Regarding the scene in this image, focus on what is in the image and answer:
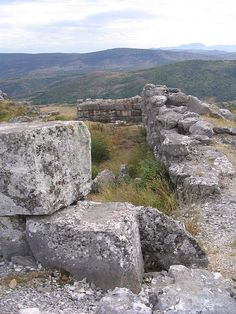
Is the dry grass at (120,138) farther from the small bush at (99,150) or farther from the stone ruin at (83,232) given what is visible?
the stone ruin at (83,232)

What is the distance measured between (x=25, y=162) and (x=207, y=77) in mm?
114410

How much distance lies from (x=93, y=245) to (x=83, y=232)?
0.17m

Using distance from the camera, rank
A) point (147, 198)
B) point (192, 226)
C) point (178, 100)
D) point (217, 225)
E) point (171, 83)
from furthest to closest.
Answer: point (171, 83) → point (178, 100) → point (147, 198) → point (217, 225) → point (192, 226)

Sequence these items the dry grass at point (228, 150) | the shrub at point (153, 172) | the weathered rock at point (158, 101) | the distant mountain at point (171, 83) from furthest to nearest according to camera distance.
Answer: the distant mountain at point (171, 83) → the weathered rock at point (158, 101) → the dry grass at point (228, 150) → the shrub at point (153, 172)

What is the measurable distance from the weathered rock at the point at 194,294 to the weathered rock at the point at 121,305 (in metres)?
0.20

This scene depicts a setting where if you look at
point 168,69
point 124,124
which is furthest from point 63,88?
point 124,124

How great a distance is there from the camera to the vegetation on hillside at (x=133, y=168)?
7.51 m

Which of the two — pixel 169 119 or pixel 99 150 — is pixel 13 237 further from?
pixel 99 150

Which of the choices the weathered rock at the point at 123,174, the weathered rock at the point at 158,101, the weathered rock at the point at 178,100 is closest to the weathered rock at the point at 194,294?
the weathered rock at the point at 123,174

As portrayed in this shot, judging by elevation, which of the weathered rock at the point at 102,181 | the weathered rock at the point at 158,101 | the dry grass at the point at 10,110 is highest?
the weathered rock at the point at 158,101

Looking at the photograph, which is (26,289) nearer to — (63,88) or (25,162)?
(25,162)

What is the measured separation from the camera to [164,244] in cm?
509

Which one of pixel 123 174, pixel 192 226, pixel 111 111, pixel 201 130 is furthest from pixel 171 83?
pixel 192 226

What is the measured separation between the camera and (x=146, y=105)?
62.2ft
